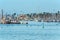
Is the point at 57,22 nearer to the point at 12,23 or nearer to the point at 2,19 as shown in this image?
the point at 12,23

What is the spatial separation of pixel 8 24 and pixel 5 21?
32.8 feet

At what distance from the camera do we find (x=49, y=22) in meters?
146

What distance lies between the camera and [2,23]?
113688 mm

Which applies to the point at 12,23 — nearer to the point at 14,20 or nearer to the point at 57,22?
the point at 14,20

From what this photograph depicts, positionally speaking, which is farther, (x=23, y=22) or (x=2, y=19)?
(x=23, y=22)

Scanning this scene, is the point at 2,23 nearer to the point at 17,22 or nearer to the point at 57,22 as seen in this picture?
the point at 17,22

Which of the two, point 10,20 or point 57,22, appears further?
point 57,22

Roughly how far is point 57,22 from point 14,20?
27.8 metres

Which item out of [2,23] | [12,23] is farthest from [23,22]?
[2,23]

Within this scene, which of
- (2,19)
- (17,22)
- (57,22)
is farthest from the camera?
(57,22)

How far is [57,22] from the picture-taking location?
13900 centimetres

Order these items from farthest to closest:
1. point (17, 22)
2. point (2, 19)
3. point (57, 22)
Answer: point (57, 22), point (17, 22), point (2, 19)

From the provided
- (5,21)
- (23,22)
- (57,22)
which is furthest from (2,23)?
(57,22)

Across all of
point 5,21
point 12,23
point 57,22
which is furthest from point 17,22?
point 57,22
